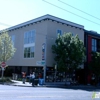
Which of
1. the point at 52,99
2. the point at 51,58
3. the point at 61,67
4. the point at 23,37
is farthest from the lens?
the point at 23,37

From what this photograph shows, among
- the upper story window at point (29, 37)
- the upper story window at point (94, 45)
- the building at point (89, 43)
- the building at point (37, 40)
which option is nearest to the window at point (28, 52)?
the building at point (37, 40)

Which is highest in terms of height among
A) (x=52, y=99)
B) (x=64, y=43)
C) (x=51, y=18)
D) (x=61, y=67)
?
(x=51, y=18)

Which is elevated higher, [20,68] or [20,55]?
[20,55]

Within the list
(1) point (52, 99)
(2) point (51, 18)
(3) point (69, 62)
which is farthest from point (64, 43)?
(1) point (52, 99)

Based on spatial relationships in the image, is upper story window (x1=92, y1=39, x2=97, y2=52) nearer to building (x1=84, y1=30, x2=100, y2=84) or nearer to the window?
building (x1=84, y1=30, x2=100, y2=84)

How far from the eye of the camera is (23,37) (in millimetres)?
36188

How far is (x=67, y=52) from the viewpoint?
29328mm

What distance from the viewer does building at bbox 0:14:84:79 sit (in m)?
31.2

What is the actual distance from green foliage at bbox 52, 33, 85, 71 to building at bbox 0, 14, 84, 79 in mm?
1743

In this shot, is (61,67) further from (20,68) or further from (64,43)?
(20,68)

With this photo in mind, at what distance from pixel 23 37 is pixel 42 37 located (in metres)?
5.88

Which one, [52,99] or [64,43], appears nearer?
[52,99]

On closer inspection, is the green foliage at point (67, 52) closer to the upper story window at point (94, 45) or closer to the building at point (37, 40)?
the building at point (37, 40)

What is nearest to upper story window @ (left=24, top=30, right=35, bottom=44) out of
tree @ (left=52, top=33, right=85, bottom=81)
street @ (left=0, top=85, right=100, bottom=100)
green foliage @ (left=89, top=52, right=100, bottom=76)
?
tree @ (left=52, top=33, right=85, bottom=81)
